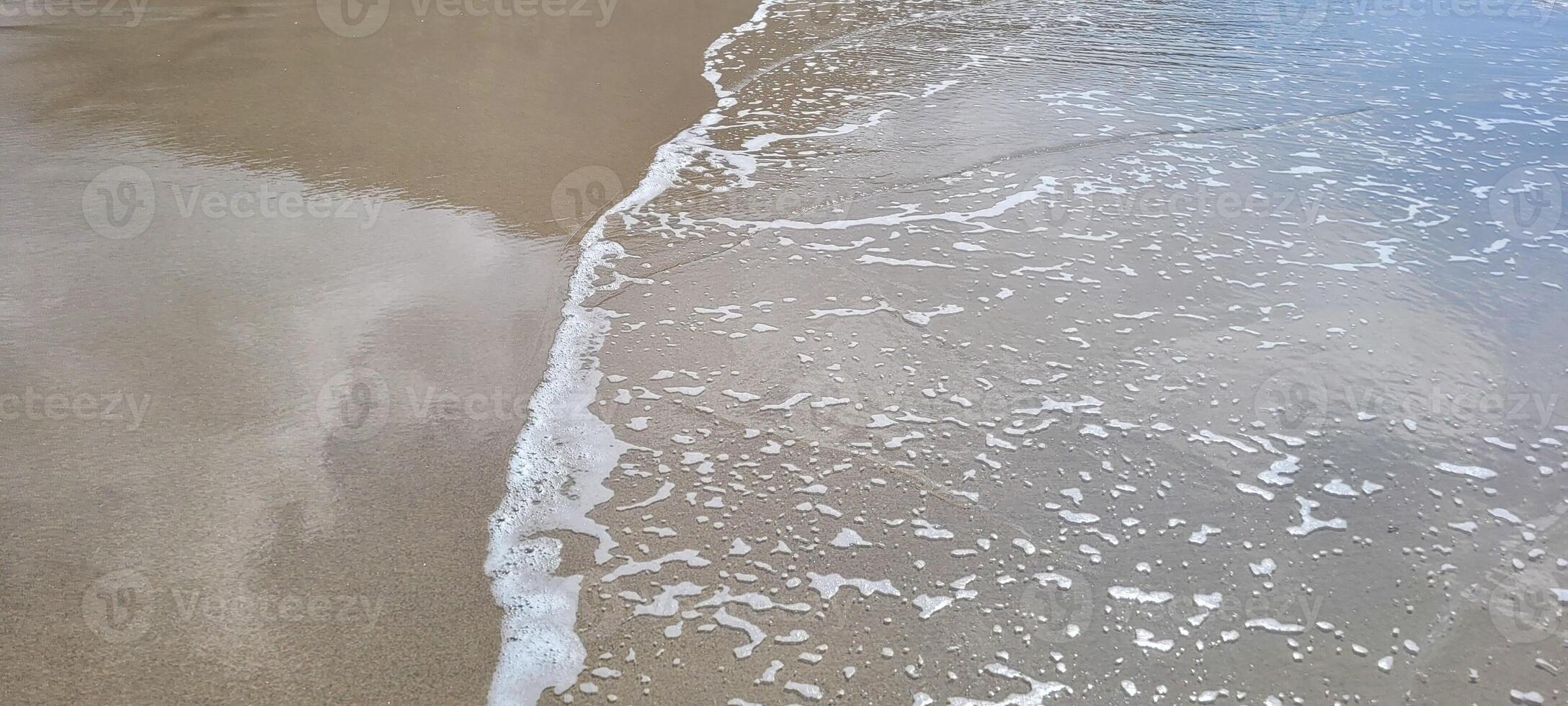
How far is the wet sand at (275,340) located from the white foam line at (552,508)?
6 cm

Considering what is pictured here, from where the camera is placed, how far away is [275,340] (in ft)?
12.2

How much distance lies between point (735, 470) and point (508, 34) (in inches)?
223

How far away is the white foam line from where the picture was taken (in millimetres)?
2504

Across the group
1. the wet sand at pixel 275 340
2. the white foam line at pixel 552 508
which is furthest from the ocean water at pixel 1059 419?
the wet sand at pixel 275 340

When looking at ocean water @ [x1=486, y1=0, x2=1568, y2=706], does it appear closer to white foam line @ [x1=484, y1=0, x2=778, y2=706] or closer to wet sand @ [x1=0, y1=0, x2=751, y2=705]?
white foam line @ [x1=484, y1=0, x2=778, y2=706]

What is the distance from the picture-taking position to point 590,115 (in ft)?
19.9

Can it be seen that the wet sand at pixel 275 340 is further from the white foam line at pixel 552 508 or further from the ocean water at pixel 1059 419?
the ocean water at pixel 1059 419

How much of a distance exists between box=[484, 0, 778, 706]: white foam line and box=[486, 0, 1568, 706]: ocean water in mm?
12

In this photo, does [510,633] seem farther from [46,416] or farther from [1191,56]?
[1191,56]

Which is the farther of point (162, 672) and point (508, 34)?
point (508, 34)

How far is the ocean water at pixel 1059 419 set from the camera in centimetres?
257

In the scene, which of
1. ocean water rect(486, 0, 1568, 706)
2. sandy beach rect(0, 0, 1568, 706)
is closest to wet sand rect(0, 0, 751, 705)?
sandy beach rect(0, 0, 1568, 706)

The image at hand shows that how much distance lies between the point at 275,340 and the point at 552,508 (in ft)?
4.90

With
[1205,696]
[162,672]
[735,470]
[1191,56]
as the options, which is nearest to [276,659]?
[162,672]
